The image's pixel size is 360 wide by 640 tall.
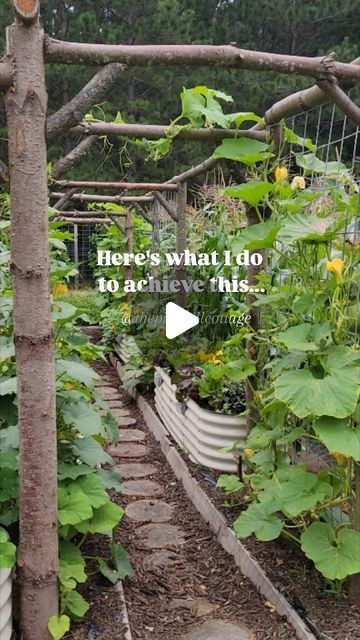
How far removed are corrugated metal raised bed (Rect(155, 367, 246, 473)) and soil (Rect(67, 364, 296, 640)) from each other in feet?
1.33

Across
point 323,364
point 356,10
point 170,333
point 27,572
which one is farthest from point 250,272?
point 356,10

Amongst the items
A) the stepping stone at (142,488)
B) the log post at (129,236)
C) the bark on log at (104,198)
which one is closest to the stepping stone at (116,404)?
the stepping stone at (142,488)

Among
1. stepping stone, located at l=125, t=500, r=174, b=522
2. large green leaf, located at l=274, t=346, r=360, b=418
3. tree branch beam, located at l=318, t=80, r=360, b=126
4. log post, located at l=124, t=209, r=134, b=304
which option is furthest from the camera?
log post, located at l=124, t=209, r=134, b=304

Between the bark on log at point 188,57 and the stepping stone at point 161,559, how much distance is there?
6.54 ft

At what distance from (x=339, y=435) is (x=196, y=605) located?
3.20 feet

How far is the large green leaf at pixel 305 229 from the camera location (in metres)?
2.10

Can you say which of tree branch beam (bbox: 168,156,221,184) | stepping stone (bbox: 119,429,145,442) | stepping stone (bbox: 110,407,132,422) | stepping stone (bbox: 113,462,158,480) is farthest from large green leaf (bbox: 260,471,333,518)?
stepping stone (bbox: 110,407,132,422)

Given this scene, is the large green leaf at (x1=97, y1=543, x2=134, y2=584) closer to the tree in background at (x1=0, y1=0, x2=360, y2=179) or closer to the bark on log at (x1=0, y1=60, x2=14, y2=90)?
the bark on log at (x1=0, y1=60, x2=14, y2=90)

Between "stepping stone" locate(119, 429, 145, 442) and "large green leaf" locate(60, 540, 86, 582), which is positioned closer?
"large green leaf" locate(60, 540, 86, 582)

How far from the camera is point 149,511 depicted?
3.35m

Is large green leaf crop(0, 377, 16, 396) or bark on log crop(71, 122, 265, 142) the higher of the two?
bark on log crop(71, 122, 265, 142)

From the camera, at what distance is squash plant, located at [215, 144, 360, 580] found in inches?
77.2

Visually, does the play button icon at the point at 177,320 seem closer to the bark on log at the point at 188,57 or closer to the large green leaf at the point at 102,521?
the large green leaf at the point at 102,521

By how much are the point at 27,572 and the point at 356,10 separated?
706 inches
